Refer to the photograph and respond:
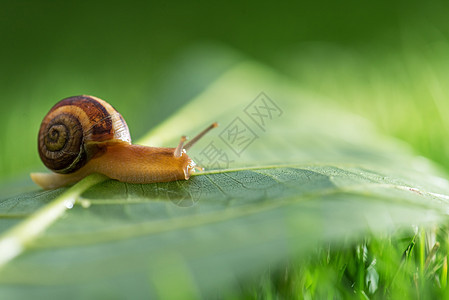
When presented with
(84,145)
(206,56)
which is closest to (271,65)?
(206,56)

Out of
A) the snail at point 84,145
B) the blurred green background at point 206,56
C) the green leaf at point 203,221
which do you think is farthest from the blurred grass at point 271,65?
the snail at point 84,145

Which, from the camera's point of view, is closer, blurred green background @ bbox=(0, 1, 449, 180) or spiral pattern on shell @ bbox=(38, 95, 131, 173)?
spiral pattern on shell @ bbox=(38, 95, 131, 173)

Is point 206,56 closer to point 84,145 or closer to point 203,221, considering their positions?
point 84,145

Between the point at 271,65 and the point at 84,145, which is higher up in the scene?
the point at 271,65

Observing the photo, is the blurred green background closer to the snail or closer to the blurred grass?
the blurred grass

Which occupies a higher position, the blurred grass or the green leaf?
the blurred grass

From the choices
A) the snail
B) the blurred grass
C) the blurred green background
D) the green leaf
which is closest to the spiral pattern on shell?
the snail

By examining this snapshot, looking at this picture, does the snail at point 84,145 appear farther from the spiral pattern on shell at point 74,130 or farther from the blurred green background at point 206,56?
the blurred green background at point 206,56
